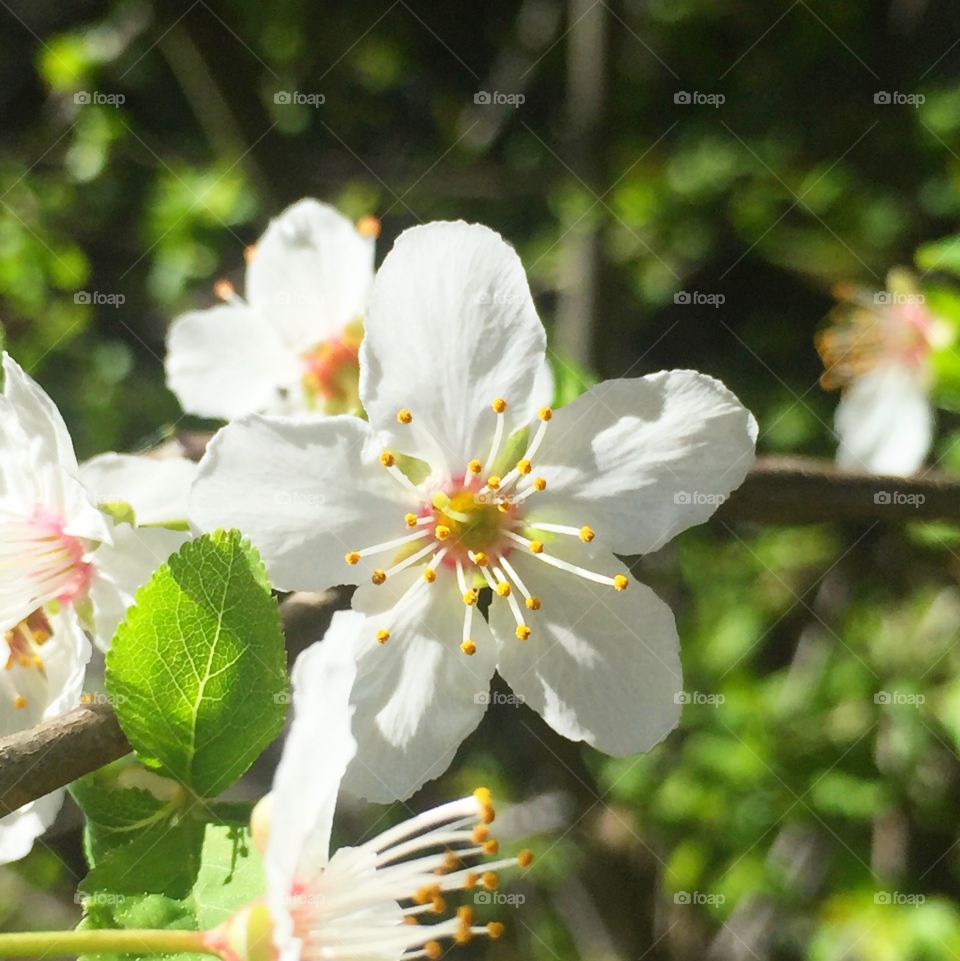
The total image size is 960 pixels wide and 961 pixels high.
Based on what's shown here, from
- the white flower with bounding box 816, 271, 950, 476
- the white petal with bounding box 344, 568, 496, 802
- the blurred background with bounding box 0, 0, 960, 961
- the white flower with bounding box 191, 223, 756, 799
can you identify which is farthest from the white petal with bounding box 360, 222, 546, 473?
the white flower with bounding box 816, 271, 950, 476

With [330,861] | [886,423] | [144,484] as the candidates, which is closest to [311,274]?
[144,484]

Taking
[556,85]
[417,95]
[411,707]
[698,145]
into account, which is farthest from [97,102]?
[411,707]

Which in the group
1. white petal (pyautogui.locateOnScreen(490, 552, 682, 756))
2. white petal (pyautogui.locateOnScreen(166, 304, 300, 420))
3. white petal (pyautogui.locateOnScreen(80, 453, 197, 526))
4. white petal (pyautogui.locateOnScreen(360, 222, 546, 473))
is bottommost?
white petal (pyautogui.locateOnScreen(490, 552, 682, 756))

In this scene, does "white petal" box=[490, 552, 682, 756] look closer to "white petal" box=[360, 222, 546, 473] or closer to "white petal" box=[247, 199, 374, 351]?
"white petal" box=[360, 222, 546, 473]

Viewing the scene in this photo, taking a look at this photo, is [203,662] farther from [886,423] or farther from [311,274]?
[886,423]

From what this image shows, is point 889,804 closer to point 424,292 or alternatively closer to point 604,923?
point 604,923
